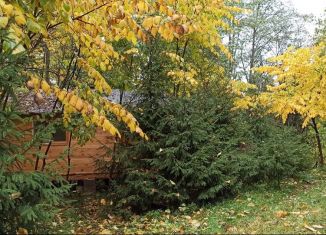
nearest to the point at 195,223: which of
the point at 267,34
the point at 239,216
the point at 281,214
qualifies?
the point at 239,216

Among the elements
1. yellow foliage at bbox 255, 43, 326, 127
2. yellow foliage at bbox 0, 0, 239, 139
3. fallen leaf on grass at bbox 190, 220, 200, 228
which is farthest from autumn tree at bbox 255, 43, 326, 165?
yellow foliage at bbox 0, 0, 239, 139

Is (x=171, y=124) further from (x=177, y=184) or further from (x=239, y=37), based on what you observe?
(x=239, y=37)

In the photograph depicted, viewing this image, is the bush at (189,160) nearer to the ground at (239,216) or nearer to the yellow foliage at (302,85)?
the ground at (239,216)

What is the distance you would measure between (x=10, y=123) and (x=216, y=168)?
184 inches

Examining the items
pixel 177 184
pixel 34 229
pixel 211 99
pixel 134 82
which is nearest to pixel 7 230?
pixel 34 229

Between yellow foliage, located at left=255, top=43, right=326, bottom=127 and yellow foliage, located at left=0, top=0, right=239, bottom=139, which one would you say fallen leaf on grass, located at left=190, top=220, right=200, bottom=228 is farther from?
yellow foliage, located at left=255, top=43, right=326, bottom=127

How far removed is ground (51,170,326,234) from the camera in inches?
212

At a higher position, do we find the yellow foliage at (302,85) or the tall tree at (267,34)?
the tall tree at (267,34)

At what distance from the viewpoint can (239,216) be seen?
644 cm

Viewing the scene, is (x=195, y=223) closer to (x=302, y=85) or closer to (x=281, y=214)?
(x=281, y=214)

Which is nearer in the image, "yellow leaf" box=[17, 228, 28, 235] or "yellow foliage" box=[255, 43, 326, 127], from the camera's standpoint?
"yellow leaf" box=[17, 228, 28, 235]

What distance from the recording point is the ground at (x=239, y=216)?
5375 millimetres

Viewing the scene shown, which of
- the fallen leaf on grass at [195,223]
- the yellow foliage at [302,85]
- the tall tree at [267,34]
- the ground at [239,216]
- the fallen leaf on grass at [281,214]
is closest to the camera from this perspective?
the ground at [239,216]

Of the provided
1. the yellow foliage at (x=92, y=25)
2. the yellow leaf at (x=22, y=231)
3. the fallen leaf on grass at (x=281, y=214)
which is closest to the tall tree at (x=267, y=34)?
the fallen leaf on grass at (x=281, y=214)
